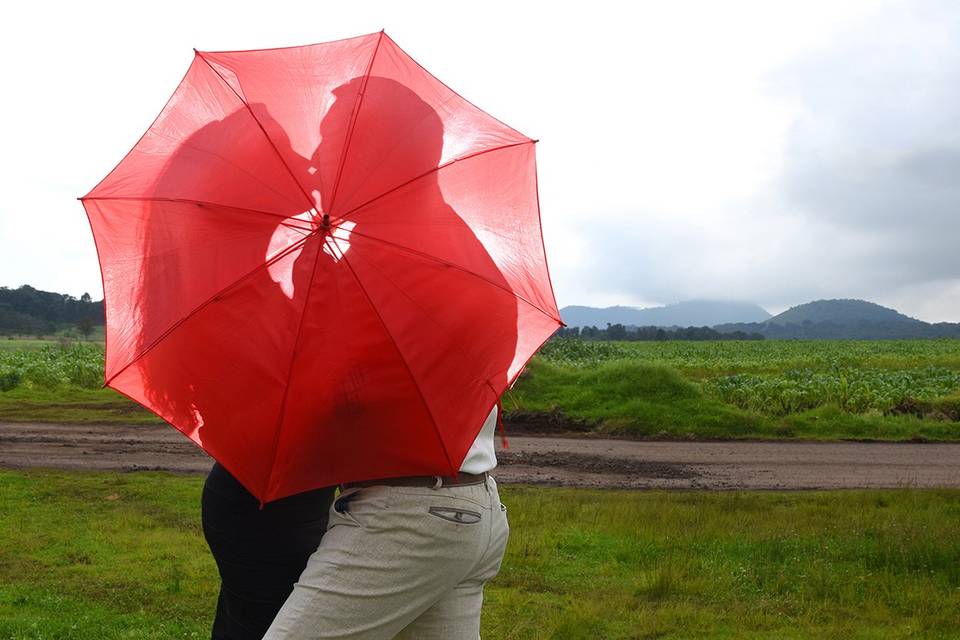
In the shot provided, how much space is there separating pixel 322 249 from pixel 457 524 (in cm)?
84

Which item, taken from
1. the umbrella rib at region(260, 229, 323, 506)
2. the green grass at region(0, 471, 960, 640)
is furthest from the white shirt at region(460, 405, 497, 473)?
the green grass at region(0, 471, 960, 640)

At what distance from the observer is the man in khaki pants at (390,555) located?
234 cm

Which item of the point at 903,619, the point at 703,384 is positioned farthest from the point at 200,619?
the point at 703,384

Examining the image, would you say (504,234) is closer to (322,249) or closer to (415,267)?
(415,267)

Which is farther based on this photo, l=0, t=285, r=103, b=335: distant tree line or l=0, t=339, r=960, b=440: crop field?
l=0, t=285, r=103, b=335: distant tree line

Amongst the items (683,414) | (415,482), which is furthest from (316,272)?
(683,414)

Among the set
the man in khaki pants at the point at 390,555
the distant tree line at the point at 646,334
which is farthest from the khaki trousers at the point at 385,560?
the distant tree line at the point at 646,334

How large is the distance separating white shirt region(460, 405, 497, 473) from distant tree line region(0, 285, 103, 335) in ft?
292

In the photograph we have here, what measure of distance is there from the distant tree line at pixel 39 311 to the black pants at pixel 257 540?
3483 inches

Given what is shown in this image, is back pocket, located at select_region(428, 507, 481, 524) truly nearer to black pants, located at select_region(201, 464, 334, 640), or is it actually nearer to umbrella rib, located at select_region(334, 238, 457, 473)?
umbrella rib, located at select_region(334, 238, 457, 473)

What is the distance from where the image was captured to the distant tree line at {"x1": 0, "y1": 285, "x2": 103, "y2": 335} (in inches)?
3442

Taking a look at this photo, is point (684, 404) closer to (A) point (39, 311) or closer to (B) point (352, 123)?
(B) point (352, 123)

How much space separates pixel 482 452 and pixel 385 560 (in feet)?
1.41

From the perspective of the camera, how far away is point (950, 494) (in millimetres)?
10398
